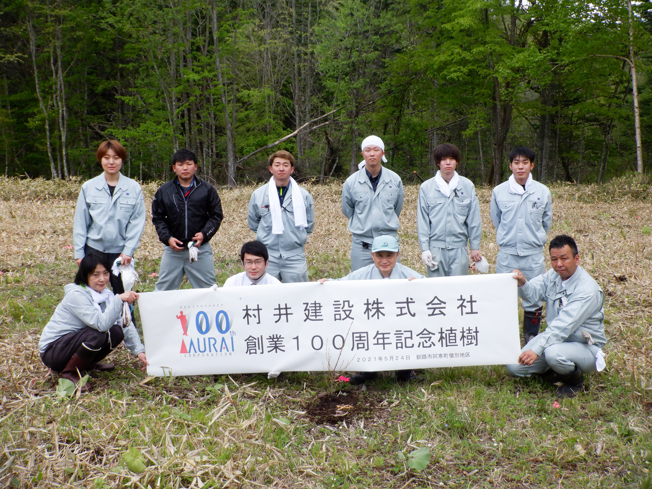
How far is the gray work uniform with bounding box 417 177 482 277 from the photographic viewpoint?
5.15 metres

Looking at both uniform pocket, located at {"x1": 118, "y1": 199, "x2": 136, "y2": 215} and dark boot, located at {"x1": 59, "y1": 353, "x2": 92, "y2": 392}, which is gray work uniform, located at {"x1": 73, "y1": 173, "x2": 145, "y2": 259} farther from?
dark boot, located at {"x1": 59, "y1": 353, "x2": 92, "y2": 392}

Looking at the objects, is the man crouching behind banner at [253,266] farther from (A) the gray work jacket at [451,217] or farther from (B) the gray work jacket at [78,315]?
(A) the gray work jacket at [451,217]

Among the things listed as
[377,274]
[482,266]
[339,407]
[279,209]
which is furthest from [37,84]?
[339,407]

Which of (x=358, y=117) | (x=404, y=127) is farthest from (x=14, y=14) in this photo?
(x=404, y=127)

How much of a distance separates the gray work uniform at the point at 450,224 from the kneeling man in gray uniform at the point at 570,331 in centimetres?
100

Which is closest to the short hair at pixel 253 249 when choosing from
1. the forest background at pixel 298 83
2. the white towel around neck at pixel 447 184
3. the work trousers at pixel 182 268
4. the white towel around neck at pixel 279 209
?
the white towel around neck at pixel 279 209

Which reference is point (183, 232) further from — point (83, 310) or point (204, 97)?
point (204, 97)

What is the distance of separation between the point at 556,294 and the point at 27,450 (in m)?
4.14

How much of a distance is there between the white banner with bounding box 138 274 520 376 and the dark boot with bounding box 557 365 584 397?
43 cm

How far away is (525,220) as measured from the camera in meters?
5.17

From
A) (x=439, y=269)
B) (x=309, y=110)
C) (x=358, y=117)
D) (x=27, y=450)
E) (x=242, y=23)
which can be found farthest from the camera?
(x=309, y=110)

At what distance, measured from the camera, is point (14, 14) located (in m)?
25.5

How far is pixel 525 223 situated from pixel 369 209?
1601 mm

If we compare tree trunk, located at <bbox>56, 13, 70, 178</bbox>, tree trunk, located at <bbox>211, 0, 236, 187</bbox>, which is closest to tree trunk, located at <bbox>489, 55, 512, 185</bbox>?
tree trunk, located at <bbox>211, 0, 236, 187</bbox>
